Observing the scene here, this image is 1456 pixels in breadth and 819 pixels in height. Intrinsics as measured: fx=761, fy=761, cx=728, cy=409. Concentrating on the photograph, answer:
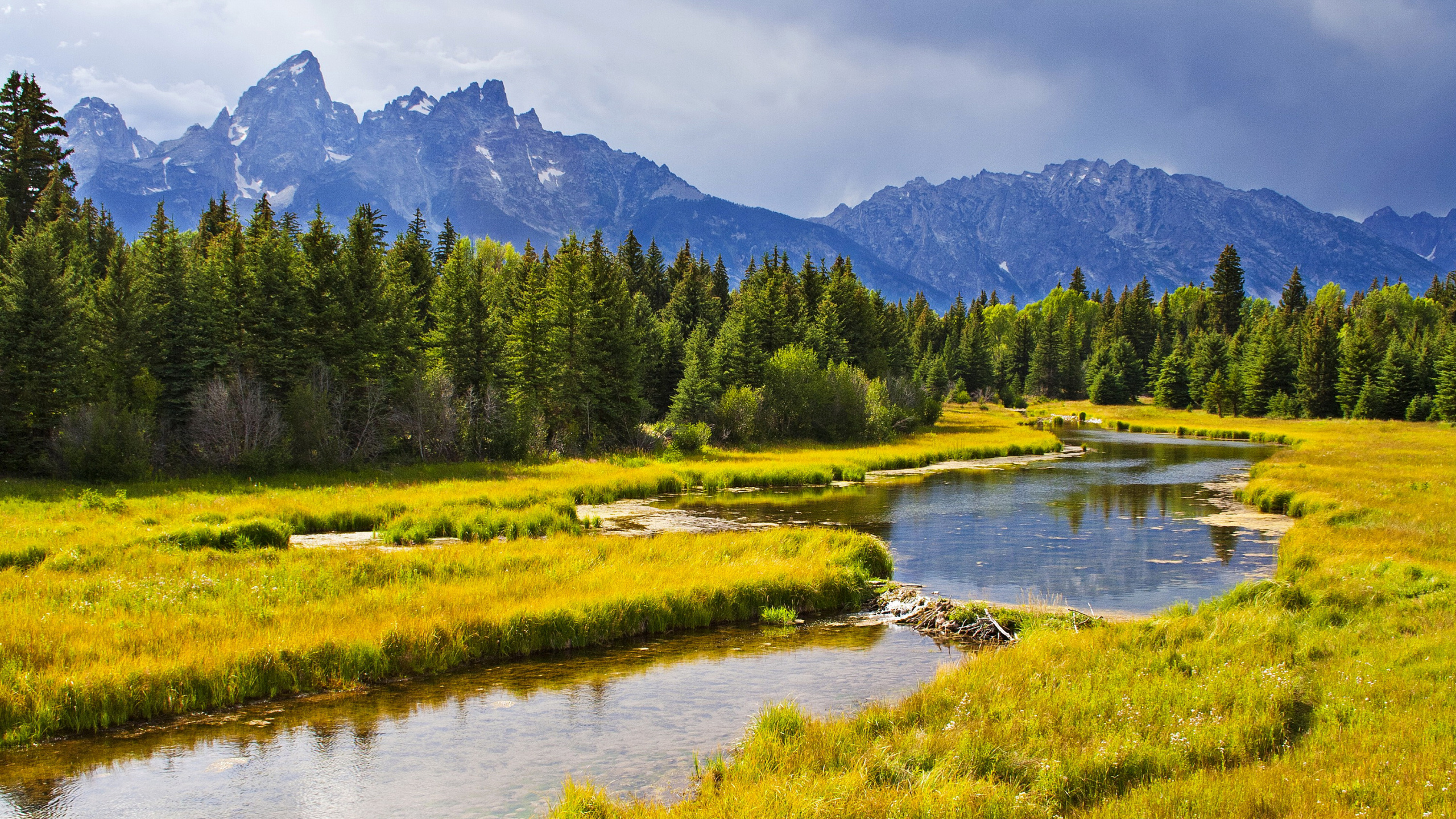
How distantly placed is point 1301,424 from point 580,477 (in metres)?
82.3

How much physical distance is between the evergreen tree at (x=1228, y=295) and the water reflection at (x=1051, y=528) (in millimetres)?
94565

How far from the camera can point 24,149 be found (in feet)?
198

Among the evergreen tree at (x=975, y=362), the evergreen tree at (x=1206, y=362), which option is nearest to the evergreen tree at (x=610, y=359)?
the evergreen tree at (x=975, y=362)

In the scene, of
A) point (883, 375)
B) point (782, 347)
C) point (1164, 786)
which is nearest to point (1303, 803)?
point (1164, 786)

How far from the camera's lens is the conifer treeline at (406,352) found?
116 ft

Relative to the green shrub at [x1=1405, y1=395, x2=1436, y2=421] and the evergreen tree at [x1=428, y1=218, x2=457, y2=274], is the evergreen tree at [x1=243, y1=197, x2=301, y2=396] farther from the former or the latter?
the green shrub at [x1=1405, y1=395, x2=1436, y2=421]

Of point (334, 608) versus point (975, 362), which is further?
point (975, 362)

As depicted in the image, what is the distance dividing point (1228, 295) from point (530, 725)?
154 m

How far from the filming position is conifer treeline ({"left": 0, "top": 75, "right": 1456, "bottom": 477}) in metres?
35.4

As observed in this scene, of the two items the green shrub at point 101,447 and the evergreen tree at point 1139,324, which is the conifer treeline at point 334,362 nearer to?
the green shrub at point 101,447

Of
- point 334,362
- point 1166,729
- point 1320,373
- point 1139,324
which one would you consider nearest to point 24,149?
point 334,362

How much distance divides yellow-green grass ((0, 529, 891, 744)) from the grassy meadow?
0.13 ft

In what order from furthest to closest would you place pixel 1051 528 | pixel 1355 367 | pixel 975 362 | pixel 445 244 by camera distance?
1. pixel 975 362
2. pixel 445 244
3. pixel 1355 367
4. pixel 1051 528

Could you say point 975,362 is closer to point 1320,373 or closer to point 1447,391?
point 1320,373
